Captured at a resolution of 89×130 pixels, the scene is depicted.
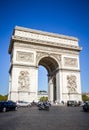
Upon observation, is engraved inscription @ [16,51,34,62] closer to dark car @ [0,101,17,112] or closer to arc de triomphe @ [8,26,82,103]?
arc de triomphe @ [8,26,82,103]

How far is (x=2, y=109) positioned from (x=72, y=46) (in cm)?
2162

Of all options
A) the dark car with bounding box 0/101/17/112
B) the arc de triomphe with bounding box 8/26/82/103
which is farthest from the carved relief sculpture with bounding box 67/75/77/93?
the dark car with bounding box 0/101/17/112

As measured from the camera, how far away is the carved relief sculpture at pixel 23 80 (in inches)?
1144

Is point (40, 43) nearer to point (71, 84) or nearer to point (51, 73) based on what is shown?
point (51, 73)

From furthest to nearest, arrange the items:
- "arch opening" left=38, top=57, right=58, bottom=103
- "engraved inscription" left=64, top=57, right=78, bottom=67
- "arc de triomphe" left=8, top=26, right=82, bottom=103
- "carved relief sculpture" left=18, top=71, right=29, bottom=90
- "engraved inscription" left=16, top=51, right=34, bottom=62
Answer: "arch opening" left=38, top=57, right=58, bottom=103
"engraved inscription" left=64, top=57, right=78, bottom=67
"engraved inscription" left=16, top=51, right=34, bottom=62
"arc de triomphe" left=8, top=26, right=82, bottom=103
"carved relief sculpture" left=18, top=71, right=29, bottom=90

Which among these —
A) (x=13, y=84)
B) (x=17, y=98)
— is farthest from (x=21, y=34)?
(x=17, y=98)

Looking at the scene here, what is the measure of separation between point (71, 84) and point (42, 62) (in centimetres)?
807

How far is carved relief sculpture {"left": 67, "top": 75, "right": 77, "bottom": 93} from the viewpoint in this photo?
3238cm

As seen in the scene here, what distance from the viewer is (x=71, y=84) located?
3275cm

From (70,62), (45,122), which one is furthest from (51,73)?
(45,122)

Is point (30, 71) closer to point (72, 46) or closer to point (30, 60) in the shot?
point (30, 60)

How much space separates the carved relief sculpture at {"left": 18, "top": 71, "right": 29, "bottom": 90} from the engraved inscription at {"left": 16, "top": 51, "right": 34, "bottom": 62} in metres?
2.35

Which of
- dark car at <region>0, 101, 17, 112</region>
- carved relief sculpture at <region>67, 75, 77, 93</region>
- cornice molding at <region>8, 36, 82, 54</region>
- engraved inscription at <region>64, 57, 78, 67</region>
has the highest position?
cornice molding at <region>8, 36, 82, 54</region>

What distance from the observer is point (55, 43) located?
109ft
